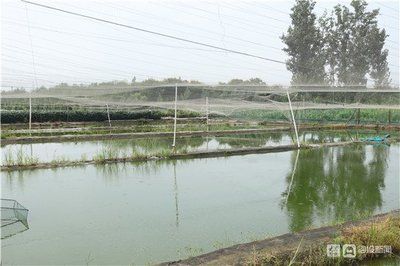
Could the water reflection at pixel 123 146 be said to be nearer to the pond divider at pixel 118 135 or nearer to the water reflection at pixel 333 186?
the pond divider at pixel 118 135

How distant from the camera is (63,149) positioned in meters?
12.2

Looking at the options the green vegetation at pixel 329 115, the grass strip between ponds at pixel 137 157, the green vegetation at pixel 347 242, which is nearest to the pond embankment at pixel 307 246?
the green vegetation at pixel 347 242

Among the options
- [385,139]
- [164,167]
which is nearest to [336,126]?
[385,139]

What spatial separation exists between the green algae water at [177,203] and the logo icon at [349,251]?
973 millimetres

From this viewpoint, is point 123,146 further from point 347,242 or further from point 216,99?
point 347,242

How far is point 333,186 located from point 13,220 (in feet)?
16.1

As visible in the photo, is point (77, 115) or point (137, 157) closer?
point (137, 157)

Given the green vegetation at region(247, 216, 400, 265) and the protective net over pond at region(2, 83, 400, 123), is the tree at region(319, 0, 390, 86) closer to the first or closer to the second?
the protective net over pond at region(2, 83, 400, 123)

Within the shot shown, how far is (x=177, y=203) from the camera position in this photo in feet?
19.8

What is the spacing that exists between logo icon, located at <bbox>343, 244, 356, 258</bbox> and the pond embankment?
35 millimetres

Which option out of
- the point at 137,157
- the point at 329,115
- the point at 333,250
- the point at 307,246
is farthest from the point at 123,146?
the point at 329,115

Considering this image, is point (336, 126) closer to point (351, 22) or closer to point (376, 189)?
point (351, 22)

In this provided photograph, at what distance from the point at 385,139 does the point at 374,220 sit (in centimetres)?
1079

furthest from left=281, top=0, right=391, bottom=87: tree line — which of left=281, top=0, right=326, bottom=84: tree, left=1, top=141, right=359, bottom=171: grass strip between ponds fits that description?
left=1, top=141, right=359, bottom=171: grass strip between ponds
